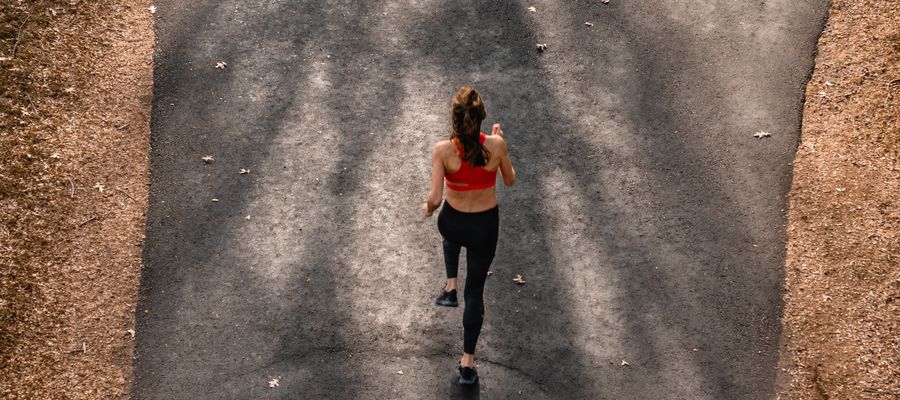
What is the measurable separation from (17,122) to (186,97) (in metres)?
→ 1.91

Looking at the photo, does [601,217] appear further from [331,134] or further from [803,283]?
[331,134]

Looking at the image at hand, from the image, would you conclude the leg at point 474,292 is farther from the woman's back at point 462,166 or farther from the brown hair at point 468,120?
the brown hair at point 468,120

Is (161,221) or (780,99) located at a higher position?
(780,99)

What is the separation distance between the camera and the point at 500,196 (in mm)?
9312

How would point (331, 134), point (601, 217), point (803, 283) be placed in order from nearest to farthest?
point (803, 283), point (601, 217), point (331, 134)

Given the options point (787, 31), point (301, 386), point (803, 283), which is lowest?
point (301, 386)

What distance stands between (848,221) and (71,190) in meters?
8.39

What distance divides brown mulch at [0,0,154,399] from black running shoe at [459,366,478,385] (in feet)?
10.3

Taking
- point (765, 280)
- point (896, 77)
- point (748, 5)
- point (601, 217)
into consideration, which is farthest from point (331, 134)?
point (896, 77)

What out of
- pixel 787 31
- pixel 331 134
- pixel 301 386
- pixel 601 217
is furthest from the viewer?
pixel 787 31

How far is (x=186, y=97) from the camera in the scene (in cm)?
1045

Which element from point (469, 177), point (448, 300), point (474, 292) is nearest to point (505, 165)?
point (469, 177)

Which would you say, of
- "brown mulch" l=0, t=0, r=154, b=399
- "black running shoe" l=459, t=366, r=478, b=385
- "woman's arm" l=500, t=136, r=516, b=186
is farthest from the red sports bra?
"brown mulch" l=0, t=0, r=154, b=399

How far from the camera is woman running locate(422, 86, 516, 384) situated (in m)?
6.36
